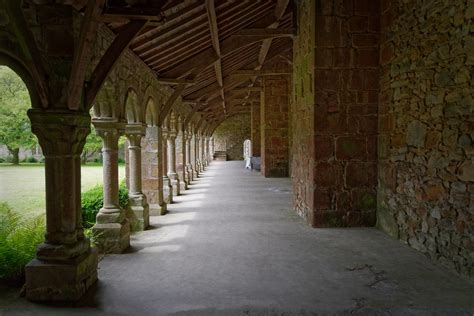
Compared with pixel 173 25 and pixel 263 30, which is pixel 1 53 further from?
pixel 263 30

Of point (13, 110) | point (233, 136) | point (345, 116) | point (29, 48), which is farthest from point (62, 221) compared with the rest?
point (233, 136)

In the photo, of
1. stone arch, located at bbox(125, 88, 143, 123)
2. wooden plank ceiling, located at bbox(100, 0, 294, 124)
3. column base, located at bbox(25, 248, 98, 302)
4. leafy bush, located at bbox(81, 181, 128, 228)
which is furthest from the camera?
stone arch, located at bbox(125, 88, 143, 123)

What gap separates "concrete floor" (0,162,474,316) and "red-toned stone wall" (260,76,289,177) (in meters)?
7.48

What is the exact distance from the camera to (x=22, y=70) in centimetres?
294

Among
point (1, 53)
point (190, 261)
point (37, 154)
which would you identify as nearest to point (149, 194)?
point (190, 261)

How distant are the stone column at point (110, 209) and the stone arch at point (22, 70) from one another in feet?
4.65

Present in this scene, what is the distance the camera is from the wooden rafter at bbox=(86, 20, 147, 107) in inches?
131

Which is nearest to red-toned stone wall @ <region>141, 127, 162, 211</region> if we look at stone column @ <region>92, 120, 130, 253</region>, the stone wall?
stone column @ <region>92, 120, 130, 253</region>

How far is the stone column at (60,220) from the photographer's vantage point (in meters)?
3.03

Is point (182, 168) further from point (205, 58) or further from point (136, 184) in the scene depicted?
point (136, 184)

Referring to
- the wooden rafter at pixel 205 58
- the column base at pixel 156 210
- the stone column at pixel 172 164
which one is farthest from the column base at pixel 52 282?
the stone column at pixel 172 164

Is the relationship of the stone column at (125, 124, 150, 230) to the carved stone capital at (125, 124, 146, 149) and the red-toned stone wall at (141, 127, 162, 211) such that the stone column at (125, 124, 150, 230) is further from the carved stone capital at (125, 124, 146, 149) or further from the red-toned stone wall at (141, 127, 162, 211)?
the red-toned stone wall at (141, 127, 162, 211)

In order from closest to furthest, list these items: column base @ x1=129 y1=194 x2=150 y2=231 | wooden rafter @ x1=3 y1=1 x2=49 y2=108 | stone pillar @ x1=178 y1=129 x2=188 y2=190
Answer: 1. wooden rafter @ x1=3 y1=1 x2=49 y2=108
2. column base @ x1=129 y1=194 x2=150 y2=231
3. stone pillar @ x1=178 y1=129 x2=188 y2=190

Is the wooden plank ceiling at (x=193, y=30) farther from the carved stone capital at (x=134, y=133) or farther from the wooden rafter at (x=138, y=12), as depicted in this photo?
the carved stone capital at (x=134, y=133)
